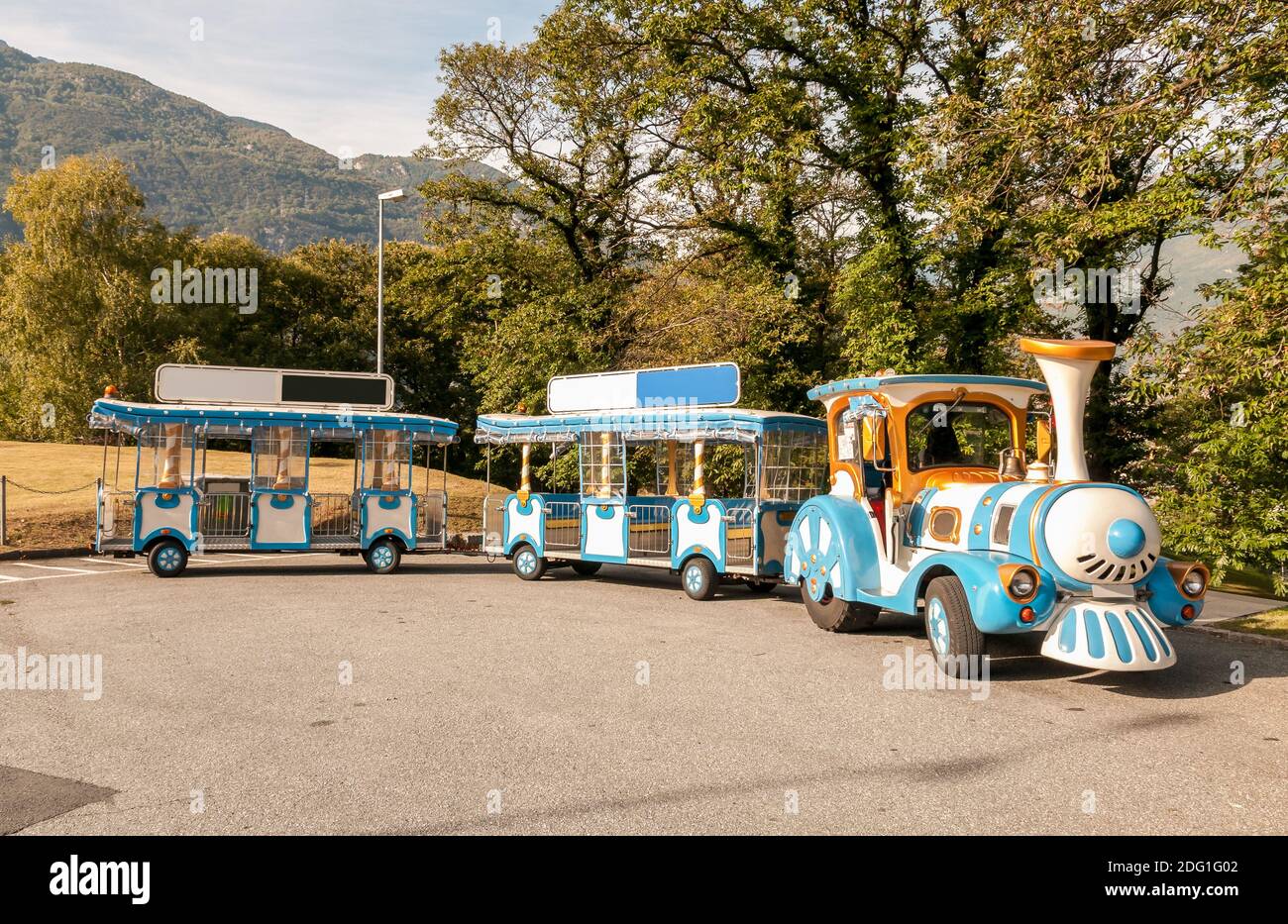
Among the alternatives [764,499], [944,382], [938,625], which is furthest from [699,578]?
[938,625]

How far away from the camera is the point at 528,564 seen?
17.5m

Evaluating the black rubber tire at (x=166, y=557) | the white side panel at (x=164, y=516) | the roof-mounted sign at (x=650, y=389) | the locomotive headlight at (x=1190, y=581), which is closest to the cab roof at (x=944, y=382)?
the locomotive headlight at (x=1190, y=581)

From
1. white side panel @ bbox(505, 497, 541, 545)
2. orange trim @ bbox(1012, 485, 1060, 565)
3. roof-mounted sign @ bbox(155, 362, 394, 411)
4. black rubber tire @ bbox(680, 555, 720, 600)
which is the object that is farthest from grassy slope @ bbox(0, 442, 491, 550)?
orange trim @ bbox(1012, 485, 1060, 565)

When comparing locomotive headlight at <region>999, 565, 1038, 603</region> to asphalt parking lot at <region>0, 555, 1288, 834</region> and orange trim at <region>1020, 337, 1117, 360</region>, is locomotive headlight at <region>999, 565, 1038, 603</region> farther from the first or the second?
orange trim at <region>1020, 337, 1117, 360</region>

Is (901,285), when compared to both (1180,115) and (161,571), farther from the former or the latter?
(161,571)

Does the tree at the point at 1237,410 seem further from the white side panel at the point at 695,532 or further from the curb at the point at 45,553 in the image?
the curb at the point at 45,553

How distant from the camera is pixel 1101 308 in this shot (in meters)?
21.6

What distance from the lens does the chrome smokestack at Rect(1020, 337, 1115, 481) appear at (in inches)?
360

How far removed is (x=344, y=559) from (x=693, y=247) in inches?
457

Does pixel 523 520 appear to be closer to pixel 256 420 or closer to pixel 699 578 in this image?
pixel 699 578

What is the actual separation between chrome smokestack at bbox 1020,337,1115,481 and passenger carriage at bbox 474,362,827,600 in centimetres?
556

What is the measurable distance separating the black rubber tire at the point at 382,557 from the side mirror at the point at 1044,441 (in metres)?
11.6

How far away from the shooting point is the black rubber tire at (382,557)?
719 inches
